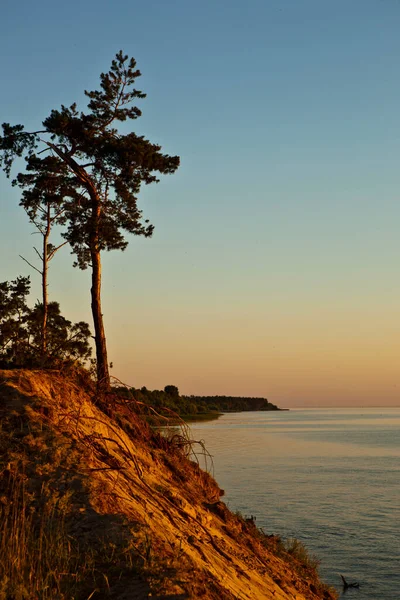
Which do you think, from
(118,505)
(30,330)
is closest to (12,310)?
(30,330)

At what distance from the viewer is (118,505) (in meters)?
9.88

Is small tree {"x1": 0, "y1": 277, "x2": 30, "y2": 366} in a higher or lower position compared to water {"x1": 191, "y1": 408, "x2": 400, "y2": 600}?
higher

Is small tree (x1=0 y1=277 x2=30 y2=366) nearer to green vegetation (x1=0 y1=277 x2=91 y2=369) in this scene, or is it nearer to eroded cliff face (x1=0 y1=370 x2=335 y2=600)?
green vegetation (x1=0 y1=277 x2=91 y2=369)

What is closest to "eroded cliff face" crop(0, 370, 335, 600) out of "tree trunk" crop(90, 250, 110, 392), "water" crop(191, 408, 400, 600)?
"tree trunk" crop(90, 250, 110, 392)

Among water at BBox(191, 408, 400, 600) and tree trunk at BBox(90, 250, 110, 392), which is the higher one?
tree trunk at BBox(90, 250, 110, 392)

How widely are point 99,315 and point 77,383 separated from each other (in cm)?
842

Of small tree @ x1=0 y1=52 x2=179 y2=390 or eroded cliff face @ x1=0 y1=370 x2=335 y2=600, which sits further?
small tree @ x1=0 y1=52 x2=179 y2=390

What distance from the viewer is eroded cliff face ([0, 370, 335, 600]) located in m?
7.99

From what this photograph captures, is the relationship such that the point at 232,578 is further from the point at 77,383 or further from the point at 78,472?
the point at 77,383

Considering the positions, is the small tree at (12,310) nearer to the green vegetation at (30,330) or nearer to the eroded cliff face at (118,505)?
the green vegetation at (30,330)

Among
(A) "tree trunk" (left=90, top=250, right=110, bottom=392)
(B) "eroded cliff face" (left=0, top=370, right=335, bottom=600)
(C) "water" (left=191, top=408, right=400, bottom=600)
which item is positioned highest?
(A) "tree trunk" (left=90, top=250, right=110, bottom=392)

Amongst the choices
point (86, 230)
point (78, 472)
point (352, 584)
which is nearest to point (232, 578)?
point (78, 472)

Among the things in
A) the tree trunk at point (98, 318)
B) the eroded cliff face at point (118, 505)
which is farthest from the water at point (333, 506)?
the tree trunk at point (98, 318)

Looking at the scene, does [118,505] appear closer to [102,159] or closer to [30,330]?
[102,159]
